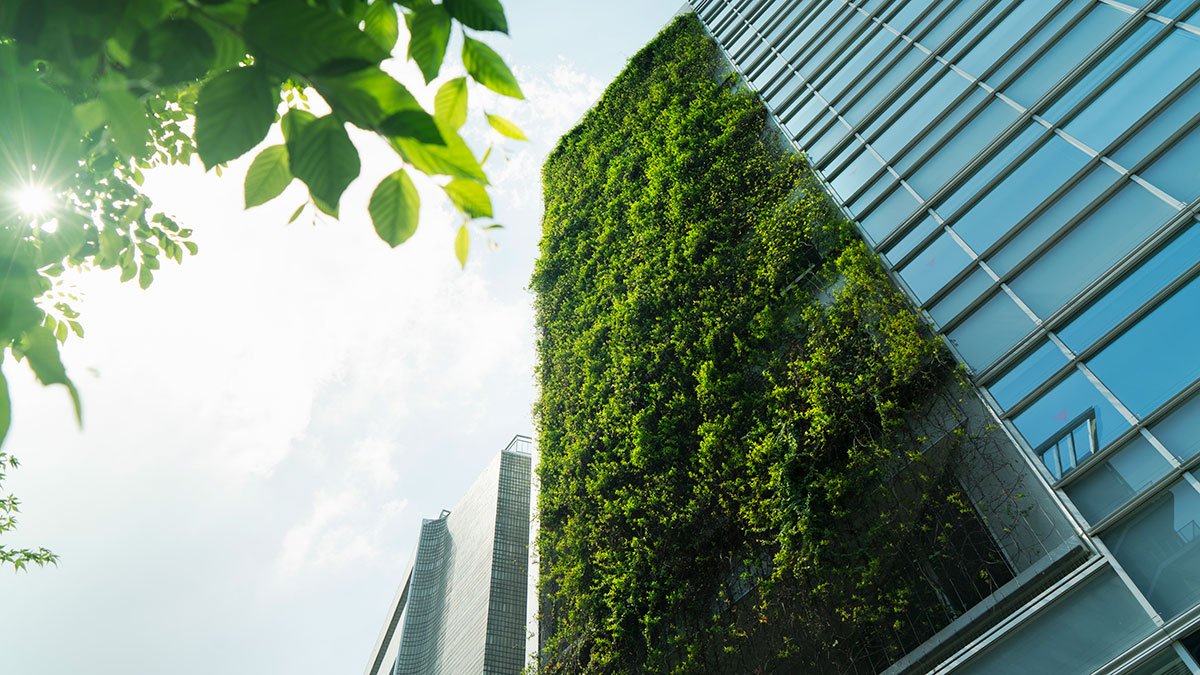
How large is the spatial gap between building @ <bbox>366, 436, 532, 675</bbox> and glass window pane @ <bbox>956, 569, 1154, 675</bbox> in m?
10.4

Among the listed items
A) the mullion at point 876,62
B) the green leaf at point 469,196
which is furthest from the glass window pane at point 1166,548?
the mullion at point 876,62

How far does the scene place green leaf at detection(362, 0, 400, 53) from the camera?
1.37m

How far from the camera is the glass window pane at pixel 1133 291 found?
683 cm

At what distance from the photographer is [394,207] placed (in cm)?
107

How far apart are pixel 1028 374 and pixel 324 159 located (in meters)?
8.42

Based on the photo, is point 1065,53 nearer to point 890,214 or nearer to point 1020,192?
point 1020,192

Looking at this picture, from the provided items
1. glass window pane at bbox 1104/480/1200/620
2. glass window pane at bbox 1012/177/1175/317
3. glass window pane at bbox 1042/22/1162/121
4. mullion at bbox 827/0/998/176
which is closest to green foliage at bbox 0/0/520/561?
glass window pane at bbox 1104/480/1200/620

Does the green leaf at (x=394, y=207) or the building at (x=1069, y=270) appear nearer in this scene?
the green leaf at (x=394, y=207)

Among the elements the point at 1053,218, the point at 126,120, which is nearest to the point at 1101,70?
the point at 1053,218

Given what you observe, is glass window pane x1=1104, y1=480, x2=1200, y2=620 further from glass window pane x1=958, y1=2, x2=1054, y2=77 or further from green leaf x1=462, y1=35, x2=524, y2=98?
glass window pane x1=958, y1=2, x2=1054, y2=77

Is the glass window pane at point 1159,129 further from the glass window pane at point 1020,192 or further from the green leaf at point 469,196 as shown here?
the green leaf at point 469,196

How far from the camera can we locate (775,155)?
44.5 ft

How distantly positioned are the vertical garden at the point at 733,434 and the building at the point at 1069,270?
2.32ft

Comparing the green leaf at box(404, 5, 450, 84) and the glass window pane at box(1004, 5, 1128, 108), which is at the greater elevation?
the glass window pane at box(1004, 5, 1128, 108)
